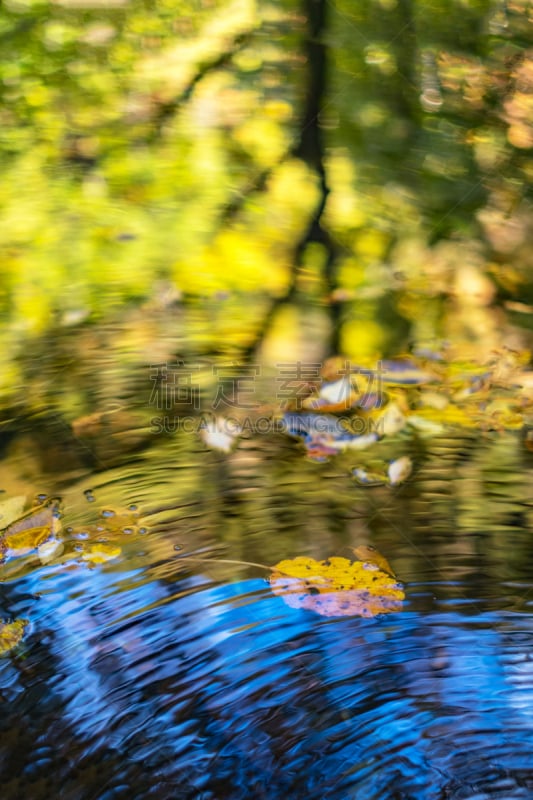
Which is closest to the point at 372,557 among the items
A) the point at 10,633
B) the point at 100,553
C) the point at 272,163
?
the point at 100,553

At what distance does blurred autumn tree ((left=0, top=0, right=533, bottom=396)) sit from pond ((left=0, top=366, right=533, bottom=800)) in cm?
49

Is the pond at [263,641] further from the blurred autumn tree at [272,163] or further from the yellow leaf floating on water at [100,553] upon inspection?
the blurred autumn tree at [272,163]

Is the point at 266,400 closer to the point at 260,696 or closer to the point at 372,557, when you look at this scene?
the point at 372,557

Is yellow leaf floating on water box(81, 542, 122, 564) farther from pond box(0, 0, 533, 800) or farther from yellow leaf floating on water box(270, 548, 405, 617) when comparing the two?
yellow leaf floating on water box(270, 548, 405, 617)

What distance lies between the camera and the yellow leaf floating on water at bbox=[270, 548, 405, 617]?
3.37ft

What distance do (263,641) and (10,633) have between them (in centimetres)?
32

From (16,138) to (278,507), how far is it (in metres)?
1.20

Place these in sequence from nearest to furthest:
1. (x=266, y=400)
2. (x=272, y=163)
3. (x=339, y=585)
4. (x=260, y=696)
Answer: (x=260, y=696) < (x=339, y=585) < (x=266, y=400) < (x=272, y=163)

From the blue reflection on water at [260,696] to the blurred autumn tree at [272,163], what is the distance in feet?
2.47

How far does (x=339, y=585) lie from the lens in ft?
3.51

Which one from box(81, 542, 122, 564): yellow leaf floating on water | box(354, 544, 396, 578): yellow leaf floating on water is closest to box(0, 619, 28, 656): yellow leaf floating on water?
box(81, 542, 122, 564): yellow leaf floating on water

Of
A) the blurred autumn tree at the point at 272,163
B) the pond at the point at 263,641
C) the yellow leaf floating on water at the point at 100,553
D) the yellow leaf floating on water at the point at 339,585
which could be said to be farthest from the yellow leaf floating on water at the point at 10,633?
the blurred autumn tree at the point at 272,163

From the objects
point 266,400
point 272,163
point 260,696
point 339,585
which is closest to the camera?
point 260,696

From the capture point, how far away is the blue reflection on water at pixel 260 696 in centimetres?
82
